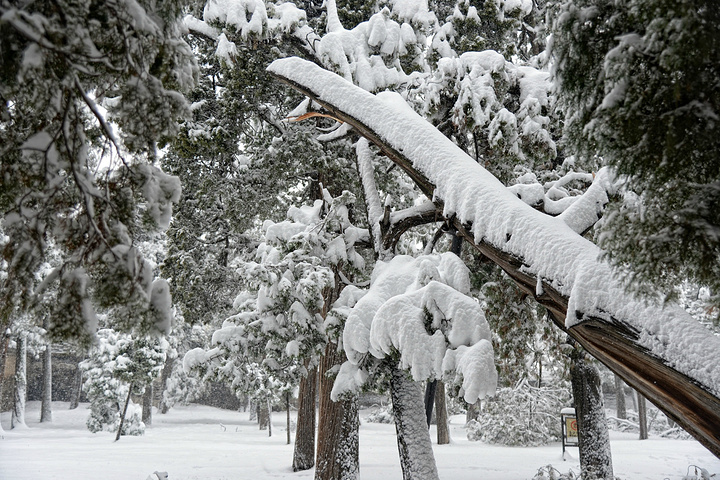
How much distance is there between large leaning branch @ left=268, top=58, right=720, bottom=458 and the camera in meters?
3.02

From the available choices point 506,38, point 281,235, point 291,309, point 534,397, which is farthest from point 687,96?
point 534,397

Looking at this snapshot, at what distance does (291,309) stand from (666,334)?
531cm

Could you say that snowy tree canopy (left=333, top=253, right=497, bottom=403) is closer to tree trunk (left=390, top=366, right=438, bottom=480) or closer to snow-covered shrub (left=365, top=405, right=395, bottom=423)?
tree trunk (left=390, top=366, right=438, bottom=480)

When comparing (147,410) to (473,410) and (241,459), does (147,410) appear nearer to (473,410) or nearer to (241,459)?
(241,459)

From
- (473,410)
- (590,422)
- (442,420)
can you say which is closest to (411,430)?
(590,422)

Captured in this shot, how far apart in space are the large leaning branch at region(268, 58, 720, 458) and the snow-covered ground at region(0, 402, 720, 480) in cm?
783

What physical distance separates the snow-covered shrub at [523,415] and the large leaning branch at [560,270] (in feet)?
51.5

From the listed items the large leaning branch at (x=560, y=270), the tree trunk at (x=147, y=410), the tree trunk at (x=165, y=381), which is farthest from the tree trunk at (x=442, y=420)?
the tree trunk at (x=165, y=381)

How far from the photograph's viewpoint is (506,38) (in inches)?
388

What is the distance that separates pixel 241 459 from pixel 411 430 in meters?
9.46

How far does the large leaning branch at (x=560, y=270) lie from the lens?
3018mm

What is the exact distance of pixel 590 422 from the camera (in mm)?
9234

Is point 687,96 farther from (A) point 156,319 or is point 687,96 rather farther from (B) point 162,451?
(B) point 162,451

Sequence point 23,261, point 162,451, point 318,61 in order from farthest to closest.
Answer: point 162,451 < point 318,61 < point 23,261
